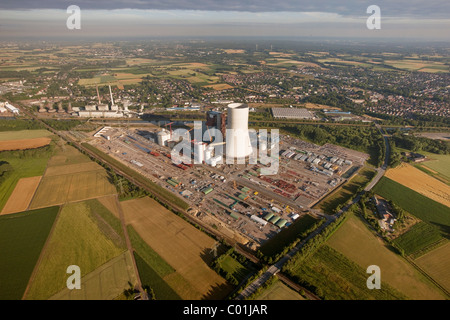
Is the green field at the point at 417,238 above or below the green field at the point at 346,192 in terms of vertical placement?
below

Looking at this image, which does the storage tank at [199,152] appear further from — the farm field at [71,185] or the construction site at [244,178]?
the farm field at [71,185]

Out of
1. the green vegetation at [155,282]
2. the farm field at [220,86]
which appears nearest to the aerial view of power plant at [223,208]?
the green vegetation at [155,282]

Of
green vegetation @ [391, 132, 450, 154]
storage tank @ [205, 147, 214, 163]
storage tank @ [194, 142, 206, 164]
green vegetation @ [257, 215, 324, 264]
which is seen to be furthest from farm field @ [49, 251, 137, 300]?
green vegetation @ [391, 132, 450, 154]

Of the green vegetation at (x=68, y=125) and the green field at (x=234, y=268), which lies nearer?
the green field at (x=234, y=268)

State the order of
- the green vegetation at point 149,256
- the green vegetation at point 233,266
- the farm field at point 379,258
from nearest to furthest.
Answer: the farm field at point 379,258 → the green vegetation at point 233,266 → the green vegetation at point 149,256

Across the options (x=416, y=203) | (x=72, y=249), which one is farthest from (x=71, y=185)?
(x=416, y=203)

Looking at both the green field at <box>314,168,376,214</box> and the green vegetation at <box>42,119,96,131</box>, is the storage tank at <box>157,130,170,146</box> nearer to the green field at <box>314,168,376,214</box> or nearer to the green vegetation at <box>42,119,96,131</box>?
the green vegetation at <box>42,119,96,131</box>
